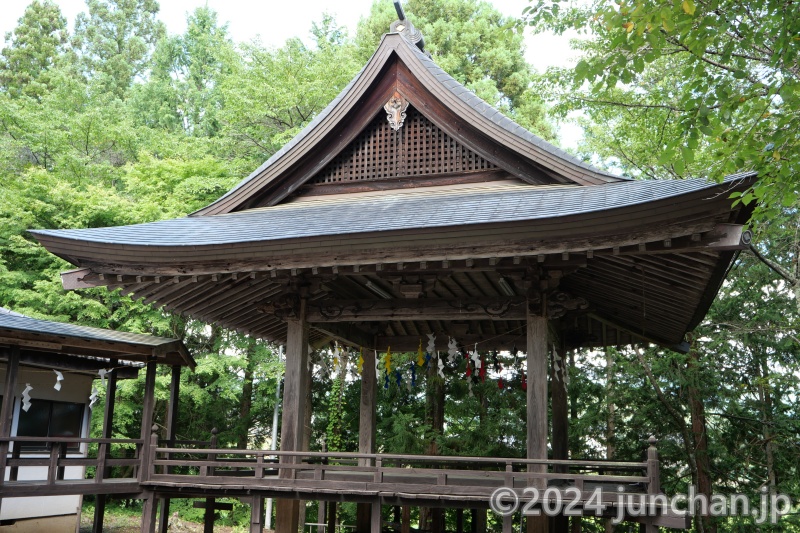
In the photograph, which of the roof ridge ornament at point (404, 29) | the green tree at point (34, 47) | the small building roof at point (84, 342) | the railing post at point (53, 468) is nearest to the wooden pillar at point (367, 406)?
the small building roof at point (84, 342)

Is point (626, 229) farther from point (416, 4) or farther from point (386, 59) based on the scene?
point (416, 4)

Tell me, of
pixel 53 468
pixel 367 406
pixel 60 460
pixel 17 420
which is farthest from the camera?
pixel 367 406

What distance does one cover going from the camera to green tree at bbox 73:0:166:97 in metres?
31.2

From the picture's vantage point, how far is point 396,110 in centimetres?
974

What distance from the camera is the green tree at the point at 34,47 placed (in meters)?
28.3

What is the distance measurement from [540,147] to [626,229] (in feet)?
8.62

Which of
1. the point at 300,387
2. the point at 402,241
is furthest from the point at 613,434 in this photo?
the point at 402,241

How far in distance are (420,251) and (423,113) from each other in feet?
9.90

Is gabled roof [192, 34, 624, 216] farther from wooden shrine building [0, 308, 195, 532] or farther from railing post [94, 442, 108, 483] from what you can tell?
railing post [94, 442, 108, 483]

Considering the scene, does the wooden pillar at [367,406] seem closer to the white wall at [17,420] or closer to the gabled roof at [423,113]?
the gabled roof at [423,113]

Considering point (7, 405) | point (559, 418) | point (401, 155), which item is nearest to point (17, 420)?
point (7, 405)

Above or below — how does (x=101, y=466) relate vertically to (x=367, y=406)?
below

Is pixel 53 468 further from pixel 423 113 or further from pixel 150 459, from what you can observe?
pixel 423 113

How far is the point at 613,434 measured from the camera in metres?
17.7
